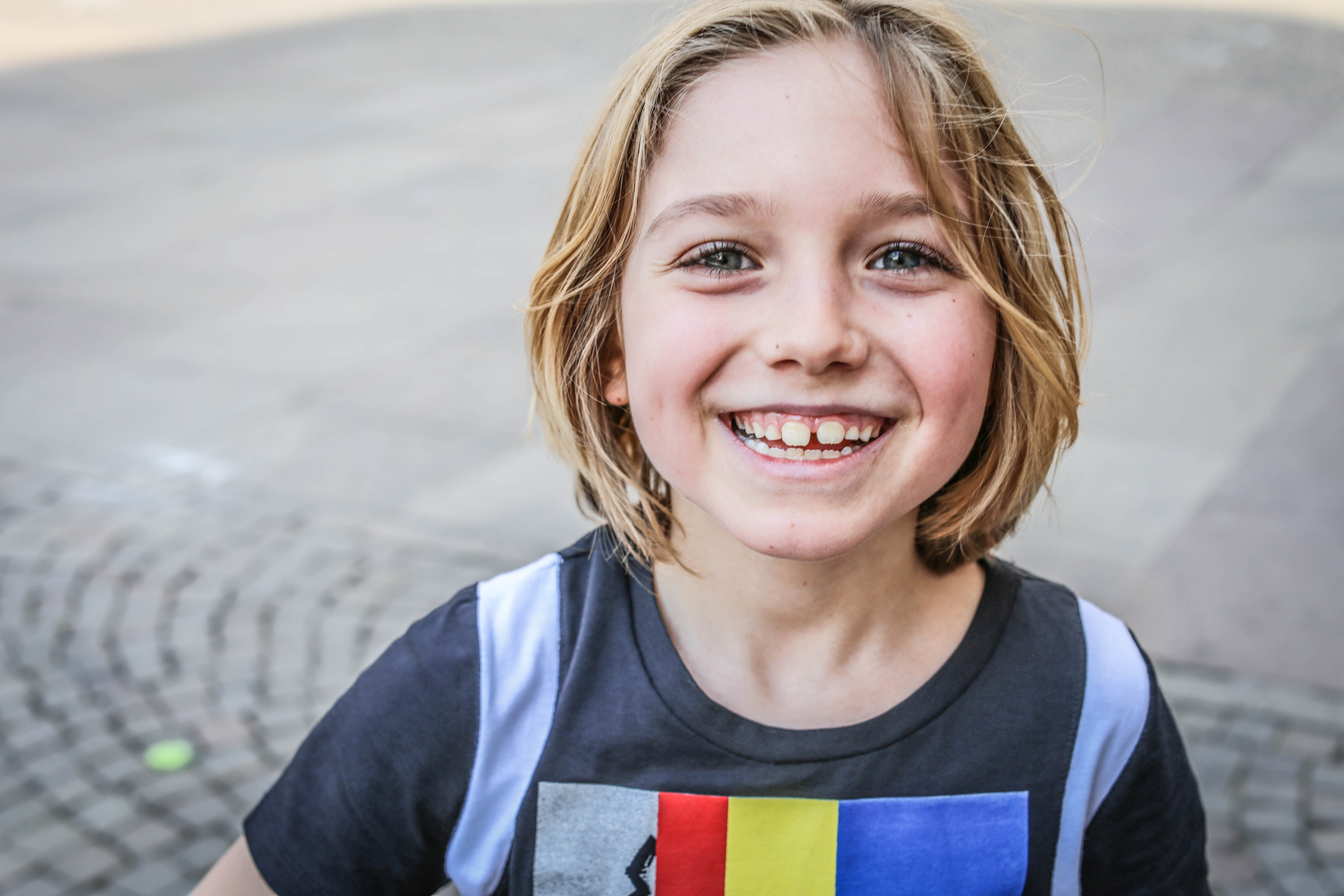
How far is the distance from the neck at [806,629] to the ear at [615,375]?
0.56 feet

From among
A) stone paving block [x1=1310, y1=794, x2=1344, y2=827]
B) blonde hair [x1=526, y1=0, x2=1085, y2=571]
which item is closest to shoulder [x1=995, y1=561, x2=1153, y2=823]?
blonde hair [x1=526, y1=0, x2=1085, y2=571]

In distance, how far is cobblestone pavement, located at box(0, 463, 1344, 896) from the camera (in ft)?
9.11

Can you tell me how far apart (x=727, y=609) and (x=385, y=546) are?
2.72m

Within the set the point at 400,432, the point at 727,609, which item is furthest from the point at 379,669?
the point at 400,432

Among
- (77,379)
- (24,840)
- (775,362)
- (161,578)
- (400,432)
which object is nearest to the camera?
(775,362)

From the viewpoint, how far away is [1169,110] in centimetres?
964

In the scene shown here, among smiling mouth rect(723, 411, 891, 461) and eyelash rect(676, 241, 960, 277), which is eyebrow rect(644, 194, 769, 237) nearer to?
eyelash rect(676, 241, 960, 277)

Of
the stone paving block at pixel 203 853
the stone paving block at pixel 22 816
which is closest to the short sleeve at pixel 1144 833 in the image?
the stone paving block at pixel 203 853

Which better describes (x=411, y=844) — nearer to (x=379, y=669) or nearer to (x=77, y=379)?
(x=379, y=669)

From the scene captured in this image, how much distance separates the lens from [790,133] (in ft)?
4.20

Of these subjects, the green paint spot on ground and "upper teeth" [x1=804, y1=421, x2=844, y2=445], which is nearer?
"upper teeth" [x1=804, y1=421, x2=844, y2=445]

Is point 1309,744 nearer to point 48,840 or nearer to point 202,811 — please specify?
point 202,811

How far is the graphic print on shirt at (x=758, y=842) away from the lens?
1382 millimetres

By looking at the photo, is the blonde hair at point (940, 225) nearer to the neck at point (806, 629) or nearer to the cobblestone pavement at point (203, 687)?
the neck at point (806, 629)
